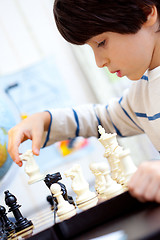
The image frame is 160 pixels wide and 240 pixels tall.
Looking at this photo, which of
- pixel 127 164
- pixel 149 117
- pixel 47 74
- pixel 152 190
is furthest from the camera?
pixel 47 74

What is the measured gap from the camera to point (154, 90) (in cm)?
94

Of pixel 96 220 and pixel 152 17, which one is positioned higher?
pixel 152 17

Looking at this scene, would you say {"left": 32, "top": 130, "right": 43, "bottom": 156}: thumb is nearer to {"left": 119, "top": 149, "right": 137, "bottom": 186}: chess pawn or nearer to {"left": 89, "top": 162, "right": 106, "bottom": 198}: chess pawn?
{"left": 89, "top": 162, "right": 106, "bottom": 198}: chess pawn

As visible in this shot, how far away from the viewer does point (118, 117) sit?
115cm

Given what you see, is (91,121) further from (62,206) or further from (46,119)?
(62,206)

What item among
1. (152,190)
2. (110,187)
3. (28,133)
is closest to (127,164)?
(110,187)

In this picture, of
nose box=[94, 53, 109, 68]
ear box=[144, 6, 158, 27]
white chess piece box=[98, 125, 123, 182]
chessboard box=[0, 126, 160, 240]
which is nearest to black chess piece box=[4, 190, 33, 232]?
chessboard box=[0, 126, 160, 240]

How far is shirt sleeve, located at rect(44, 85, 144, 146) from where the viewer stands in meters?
1.14

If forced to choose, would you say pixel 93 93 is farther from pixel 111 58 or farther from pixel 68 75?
pixel 111 58

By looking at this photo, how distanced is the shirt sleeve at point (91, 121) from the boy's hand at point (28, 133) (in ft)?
0.19

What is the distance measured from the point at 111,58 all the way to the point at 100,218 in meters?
0.47

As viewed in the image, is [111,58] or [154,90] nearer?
[111,58]

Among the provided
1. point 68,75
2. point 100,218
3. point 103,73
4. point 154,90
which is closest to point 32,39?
point 68,75

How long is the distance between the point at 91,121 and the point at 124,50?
0.44 meters
